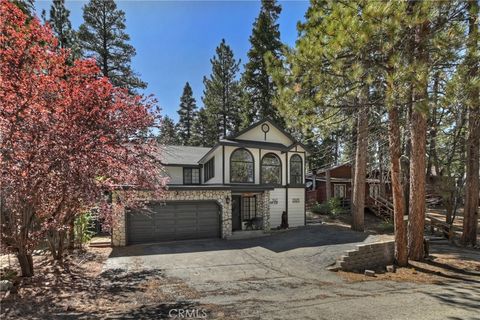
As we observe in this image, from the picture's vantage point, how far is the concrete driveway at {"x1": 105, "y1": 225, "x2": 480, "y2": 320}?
5637 millimetres

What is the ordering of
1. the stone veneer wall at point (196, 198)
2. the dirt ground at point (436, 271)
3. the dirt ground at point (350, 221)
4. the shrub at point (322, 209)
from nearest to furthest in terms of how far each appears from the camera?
1. the dirt ground at point (436, 271)
2. the stone veneer wall at point (196, 198)
3. the dirt ground at point (350, 221)
4. the shrub at point (322, 209)

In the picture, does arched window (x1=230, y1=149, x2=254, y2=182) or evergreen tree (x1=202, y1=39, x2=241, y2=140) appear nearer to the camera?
arched window (x1=230, y1=149, x2=254, y2=182)

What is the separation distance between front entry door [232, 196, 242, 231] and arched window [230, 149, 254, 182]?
1148mm

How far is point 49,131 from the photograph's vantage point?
6.24 m

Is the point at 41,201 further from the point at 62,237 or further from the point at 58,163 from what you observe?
the point at 62,237

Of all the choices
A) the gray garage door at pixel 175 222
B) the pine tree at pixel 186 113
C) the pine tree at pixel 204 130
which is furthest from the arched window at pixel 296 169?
the pine tree at pixel 186 113

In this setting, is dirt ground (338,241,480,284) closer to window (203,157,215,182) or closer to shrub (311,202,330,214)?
window (203,157,215,182)

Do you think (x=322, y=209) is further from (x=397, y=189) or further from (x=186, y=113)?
(x=186, y=113)

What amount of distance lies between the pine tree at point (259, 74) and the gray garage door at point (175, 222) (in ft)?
54.0

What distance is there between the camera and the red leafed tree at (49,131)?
6.23 metres

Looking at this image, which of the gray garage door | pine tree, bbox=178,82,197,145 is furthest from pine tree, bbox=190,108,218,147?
the gray garage door

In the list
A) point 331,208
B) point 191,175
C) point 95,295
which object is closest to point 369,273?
point 95,295

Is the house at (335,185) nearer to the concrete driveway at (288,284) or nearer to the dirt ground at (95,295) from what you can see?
the concrete driveway at (288,284)

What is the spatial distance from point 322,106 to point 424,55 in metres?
2.77
